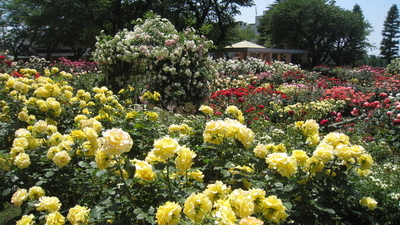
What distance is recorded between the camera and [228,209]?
1.22m

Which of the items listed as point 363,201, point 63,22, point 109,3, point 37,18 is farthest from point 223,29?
point 363,201

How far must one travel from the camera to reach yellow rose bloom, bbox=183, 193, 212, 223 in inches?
51.4

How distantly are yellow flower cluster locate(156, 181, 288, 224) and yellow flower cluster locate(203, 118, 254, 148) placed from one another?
432 millimetres

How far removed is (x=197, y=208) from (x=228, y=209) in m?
0.16

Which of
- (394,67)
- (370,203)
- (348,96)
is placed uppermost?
(394,67)

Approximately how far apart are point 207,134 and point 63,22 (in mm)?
23075

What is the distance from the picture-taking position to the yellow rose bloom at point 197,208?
4.29 feet

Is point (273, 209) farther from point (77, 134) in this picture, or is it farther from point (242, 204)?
point (77, 134)

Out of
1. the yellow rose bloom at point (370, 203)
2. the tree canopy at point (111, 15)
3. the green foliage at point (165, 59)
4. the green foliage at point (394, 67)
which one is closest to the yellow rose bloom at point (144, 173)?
the yellow rose bloom at point (370, 203)

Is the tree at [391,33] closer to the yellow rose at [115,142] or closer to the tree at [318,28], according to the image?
the tree at [318,28]

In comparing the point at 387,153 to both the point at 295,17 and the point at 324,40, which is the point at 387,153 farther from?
the point at 324,40

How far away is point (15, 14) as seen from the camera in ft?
93.2

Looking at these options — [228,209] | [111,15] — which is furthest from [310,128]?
[111,15]

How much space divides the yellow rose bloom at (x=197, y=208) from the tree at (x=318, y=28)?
32833 millimetres
